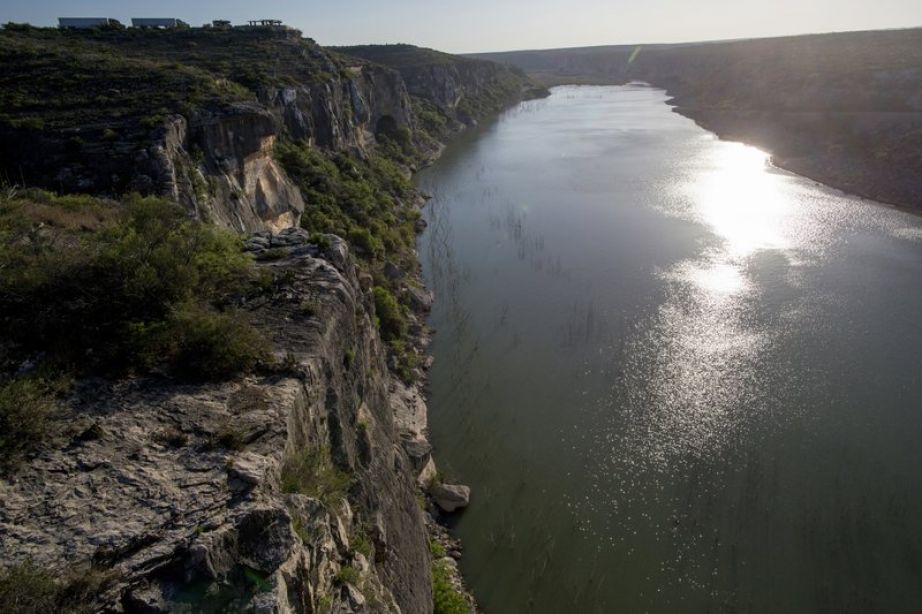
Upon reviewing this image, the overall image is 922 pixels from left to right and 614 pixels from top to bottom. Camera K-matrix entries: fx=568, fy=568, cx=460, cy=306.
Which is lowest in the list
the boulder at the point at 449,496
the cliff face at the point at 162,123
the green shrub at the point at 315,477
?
the boulder at the point at 449,496

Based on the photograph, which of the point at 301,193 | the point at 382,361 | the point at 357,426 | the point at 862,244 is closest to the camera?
the point at 357,426

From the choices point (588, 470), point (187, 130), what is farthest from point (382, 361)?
point (187, 130)

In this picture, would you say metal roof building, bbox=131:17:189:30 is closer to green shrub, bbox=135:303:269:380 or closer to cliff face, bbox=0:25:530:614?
cliff face, bbox=0:25:530:614

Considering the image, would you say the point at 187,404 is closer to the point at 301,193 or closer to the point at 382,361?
the point at 382,361

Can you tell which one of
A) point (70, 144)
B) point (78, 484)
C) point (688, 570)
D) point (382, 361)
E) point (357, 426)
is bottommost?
point (688, 570)

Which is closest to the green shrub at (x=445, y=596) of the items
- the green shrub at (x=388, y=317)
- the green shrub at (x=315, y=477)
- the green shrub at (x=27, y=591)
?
the green shrub at (x=315, y=477)

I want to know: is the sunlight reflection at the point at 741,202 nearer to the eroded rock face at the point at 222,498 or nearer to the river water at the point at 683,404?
the river water at the point at 683,404

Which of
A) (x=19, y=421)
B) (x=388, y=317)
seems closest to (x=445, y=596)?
(x=19, y=421)
